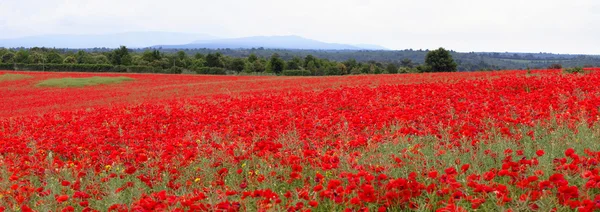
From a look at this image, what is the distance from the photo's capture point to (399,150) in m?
6.27

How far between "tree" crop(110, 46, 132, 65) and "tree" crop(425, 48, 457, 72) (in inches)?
1849

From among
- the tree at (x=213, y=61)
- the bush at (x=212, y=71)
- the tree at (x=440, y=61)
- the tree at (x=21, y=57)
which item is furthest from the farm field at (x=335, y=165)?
the tree at (x=21, y=57)

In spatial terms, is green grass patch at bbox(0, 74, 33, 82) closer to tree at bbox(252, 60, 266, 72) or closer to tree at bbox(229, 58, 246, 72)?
tree at bbox(229, 58, 246, 72)

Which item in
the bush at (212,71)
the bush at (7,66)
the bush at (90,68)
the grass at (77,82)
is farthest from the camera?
the bush at (7,66)

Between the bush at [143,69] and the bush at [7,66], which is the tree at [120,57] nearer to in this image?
the bush at [7,66]

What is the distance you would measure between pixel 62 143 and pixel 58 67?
57.8 metres

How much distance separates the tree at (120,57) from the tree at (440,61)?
47.0m

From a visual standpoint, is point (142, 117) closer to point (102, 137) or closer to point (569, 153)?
point (102, 137)

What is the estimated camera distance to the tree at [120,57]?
260ft

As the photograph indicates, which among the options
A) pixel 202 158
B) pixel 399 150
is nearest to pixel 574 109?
pixel 399 150

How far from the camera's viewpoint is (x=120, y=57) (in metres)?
81.2

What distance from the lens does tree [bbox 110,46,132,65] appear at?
260 ft

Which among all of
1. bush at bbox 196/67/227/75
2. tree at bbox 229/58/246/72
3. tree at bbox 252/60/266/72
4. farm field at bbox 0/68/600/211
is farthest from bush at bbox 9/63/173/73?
farm field at bbox 0/68/600/211

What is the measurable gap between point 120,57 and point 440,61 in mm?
51719
